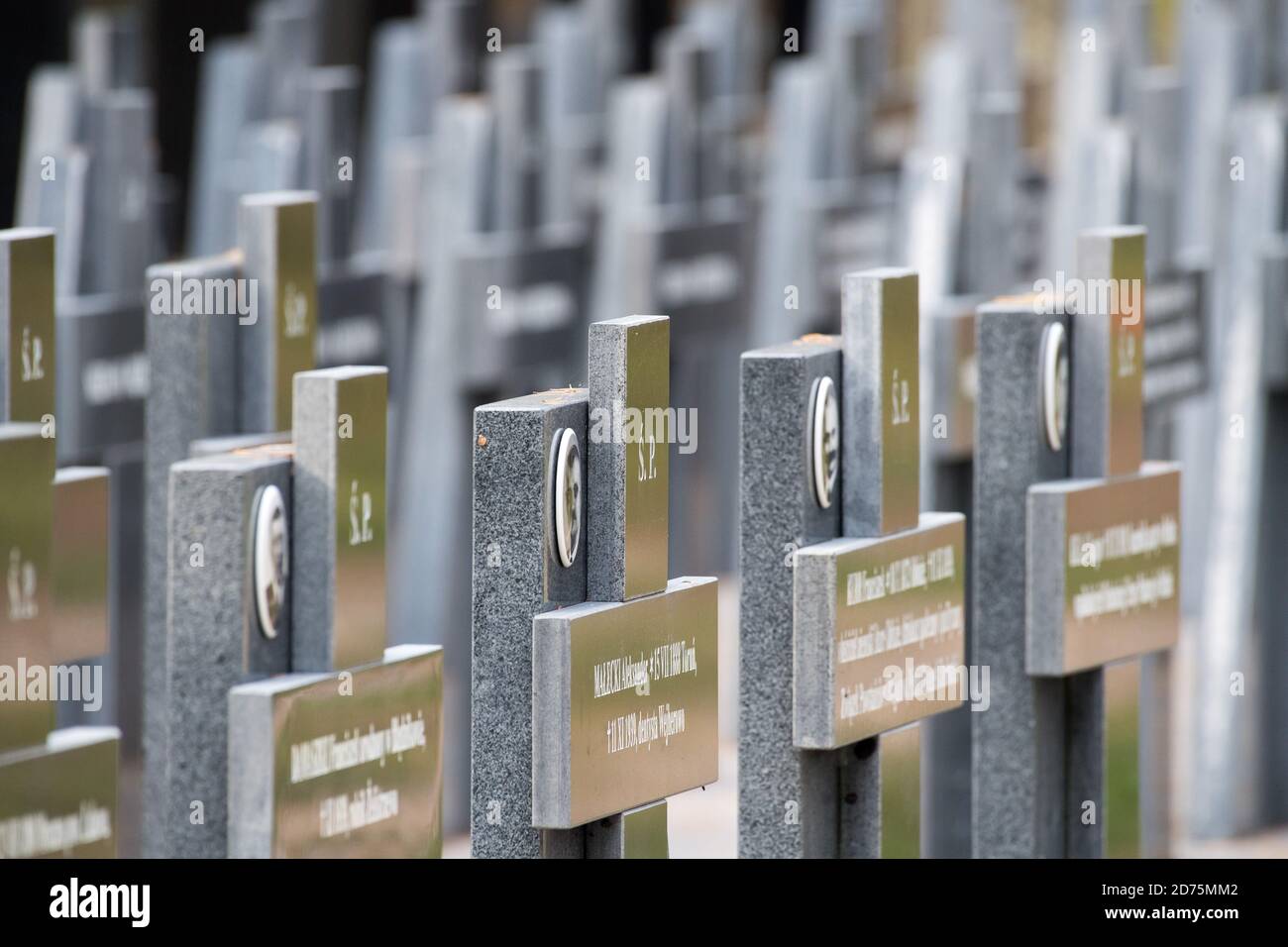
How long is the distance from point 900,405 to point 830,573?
47 centimetres

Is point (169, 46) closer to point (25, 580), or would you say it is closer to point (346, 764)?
point (25, 580)

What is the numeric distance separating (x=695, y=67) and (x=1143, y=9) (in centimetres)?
204

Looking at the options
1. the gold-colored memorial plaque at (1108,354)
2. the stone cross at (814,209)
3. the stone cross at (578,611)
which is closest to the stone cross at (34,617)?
the stone cross at (578,611)

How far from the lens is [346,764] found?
15.1 ft

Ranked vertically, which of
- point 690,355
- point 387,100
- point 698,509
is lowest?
point 698,509

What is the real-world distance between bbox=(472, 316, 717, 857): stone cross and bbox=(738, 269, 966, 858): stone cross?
26 cm

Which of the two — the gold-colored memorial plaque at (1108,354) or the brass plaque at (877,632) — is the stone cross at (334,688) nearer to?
the brass plaque at (877,632)

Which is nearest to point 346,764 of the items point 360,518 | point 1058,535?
point 360,518

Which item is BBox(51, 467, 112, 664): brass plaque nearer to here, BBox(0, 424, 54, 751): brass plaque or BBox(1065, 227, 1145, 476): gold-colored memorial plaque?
BBox(0, 424, 54, 751): brass plaque

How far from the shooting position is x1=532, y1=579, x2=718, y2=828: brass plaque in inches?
185

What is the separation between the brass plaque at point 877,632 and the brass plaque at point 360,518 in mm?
887

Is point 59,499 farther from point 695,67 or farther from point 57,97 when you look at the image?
point 695,67

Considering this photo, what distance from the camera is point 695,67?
35.3 feet
